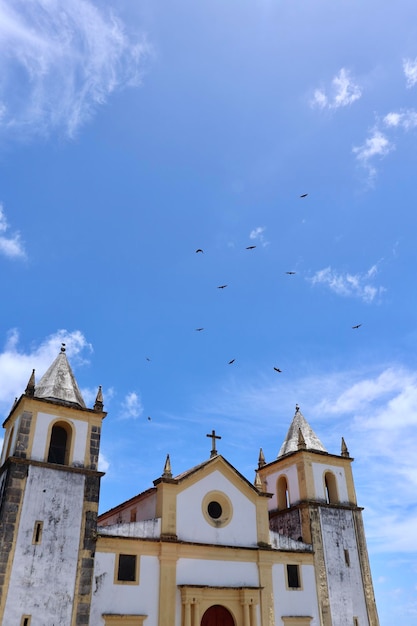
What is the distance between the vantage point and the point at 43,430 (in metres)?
20.5

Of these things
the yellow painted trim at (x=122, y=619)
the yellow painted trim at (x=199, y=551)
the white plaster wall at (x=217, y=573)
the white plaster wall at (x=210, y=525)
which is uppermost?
the white plaster wall at (x=210, y=525)

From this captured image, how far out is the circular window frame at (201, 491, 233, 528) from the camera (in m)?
22.8

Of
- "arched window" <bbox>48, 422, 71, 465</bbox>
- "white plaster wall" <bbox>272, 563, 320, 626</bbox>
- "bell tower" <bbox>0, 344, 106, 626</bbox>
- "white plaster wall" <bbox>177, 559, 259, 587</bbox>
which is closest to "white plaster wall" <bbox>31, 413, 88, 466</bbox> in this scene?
"bell tower" <bbox>0, 344, 106, 626</bbox>

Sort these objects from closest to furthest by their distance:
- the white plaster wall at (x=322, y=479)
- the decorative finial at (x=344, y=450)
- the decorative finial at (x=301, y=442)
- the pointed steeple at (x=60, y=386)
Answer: the pointed steeple at (x=60, y=386), the white plaster wall at (x=322, y=479), the decorative finial at (x=301, y=442), the decorative finial at (x=344, y=450)

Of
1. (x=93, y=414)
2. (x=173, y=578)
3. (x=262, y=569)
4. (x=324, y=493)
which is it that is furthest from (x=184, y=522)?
(x=324, y=493)

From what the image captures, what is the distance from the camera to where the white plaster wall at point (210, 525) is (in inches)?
872

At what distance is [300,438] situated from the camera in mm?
26953

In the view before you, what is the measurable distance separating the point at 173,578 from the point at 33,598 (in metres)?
5.48

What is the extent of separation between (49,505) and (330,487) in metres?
14.5

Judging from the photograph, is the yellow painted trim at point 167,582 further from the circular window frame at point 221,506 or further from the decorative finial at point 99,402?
the decorative finial at point 99,402

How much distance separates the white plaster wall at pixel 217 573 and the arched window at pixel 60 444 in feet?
20.5

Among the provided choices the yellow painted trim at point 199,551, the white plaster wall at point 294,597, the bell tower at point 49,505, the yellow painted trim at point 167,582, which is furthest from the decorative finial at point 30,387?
the white plaster wall at point 294,597

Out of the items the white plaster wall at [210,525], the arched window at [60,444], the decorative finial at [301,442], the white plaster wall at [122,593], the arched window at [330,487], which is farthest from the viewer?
the decorative finial at [301,442]

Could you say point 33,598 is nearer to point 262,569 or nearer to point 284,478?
point 262,569
